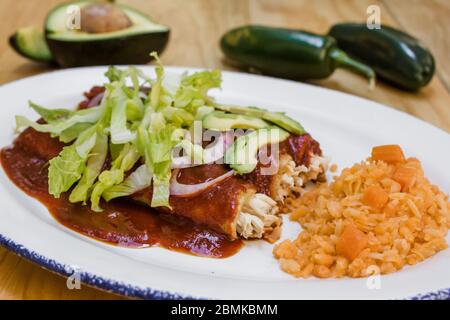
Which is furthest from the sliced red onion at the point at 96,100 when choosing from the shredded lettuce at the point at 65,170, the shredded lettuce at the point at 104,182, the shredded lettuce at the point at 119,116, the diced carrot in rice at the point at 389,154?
the diced carrot in rice at the point at 389,154

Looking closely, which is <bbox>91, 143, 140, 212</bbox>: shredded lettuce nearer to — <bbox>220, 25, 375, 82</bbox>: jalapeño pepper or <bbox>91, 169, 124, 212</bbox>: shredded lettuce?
<bbox>91, 169, 124, 212</bbox>: shredded lettuce

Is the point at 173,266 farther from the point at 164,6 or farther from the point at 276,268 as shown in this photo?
the point at 164,6

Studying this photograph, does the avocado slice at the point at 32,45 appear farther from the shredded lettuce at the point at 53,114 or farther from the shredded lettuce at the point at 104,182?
the shredded lettuce at the point at 104,182

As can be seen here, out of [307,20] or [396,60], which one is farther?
[307,20]

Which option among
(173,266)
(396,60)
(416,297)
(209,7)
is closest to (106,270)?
(173,266)

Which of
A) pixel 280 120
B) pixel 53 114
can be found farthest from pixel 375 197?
pixel 53 114
